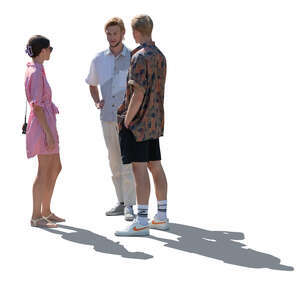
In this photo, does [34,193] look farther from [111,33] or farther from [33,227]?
[111,33]

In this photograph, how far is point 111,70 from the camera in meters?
7.33

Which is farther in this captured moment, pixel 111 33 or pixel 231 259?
pixel 111 33

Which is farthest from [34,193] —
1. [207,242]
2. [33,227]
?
[207,242]

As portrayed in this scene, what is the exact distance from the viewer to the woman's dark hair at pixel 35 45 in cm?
660

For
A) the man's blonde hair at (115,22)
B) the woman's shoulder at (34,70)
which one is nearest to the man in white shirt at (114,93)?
the man's blonde hair at (115,22)

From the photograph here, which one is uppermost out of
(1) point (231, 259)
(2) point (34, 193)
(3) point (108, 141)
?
(3) point (108, 141)

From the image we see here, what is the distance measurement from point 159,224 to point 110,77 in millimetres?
1842

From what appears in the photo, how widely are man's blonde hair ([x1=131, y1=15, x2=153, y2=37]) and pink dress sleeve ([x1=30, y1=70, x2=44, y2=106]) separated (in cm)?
113

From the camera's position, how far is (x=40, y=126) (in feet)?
21.9

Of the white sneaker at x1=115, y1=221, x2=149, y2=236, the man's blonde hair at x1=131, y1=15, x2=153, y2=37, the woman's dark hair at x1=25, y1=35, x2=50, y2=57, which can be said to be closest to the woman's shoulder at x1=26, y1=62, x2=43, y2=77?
the woman's dark hair at x1=25, y1=35, x2=50, y2=57

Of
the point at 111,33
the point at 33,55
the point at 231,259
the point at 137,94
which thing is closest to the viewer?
the point at 231,259

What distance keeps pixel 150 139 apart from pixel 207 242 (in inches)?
47.7

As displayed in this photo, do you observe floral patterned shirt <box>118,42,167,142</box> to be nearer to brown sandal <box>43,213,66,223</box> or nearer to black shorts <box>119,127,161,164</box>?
black shorts <box>119,127,161,164</box>

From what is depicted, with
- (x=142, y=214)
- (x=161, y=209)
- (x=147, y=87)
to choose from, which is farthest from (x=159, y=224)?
(x=147, y=87)
